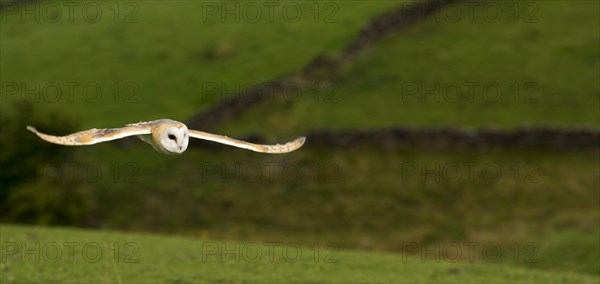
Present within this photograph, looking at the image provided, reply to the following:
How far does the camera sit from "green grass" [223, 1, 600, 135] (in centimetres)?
4119

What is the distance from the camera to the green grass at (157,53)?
149ft

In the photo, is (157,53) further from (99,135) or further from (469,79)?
(99,135)

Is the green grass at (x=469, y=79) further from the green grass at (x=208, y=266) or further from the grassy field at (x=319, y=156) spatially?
the green grass at (x=208, y=266)

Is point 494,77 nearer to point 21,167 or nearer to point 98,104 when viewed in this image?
point 98,104

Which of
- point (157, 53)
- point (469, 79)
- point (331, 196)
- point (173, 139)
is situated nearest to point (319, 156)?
point (331, 196)

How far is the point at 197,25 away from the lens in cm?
5309

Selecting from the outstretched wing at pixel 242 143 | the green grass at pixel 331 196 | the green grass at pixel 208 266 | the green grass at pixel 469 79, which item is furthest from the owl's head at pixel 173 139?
the green grass at pixel 469 79

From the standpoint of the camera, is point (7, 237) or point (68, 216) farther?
point (68, 216)

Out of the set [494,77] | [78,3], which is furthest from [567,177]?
[78,3]

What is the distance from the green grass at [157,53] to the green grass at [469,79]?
2.63 meters

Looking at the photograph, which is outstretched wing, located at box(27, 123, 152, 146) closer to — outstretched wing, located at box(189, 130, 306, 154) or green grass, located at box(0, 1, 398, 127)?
outstretched wing, located at box(189, 130, 306, 154)

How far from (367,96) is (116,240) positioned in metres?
20.4

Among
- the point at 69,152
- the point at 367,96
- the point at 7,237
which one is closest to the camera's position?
the point at 7,237

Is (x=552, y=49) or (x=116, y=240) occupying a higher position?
(x=552, y=49)
